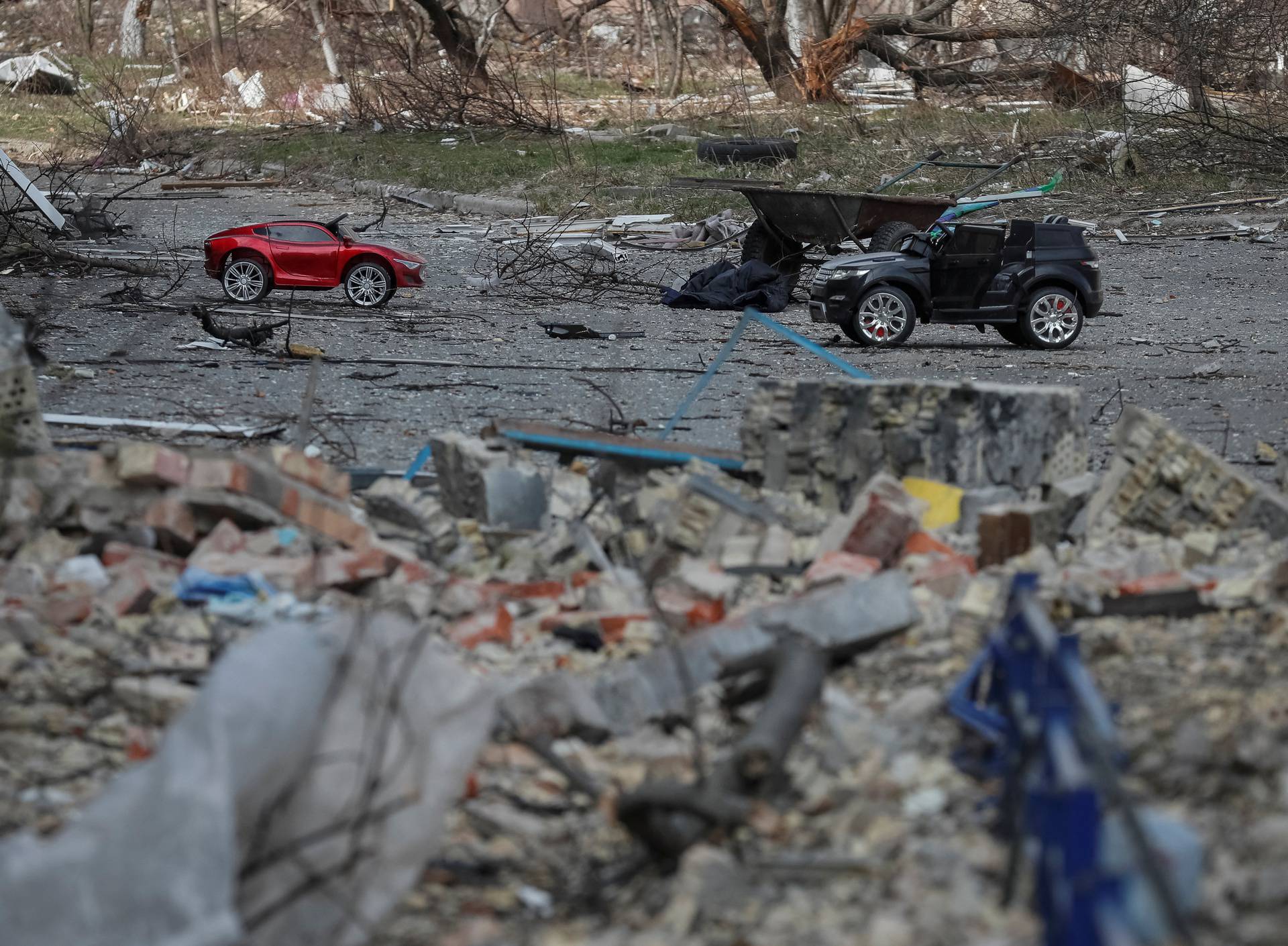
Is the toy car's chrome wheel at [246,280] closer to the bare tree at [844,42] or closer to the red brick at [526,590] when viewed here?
the red brick at [526,590]

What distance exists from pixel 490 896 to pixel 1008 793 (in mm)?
1077

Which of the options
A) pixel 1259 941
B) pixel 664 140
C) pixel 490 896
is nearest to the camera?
pixel 1259 941

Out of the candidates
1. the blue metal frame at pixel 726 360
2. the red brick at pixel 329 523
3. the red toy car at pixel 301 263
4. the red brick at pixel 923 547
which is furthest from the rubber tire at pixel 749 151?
the red brick at pixel 329 523

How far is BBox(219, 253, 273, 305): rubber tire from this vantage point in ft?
42.6

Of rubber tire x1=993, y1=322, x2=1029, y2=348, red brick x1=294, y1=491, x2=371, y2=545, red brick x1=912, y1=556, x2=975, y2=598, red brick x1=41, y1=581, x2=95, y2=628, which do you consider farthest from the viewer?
rubber tire x1=993, y1=322, x2=1029, y2=348

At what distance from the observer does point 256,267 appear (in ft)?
42.9

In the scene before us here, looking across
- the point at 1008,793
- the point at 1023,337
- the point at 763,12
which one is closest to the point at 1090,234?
the point at 1023,337

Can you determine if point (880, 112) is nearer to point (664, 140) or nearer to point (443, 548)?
point (664, 140)

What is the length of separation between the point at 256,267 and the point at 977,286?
6.36 metres

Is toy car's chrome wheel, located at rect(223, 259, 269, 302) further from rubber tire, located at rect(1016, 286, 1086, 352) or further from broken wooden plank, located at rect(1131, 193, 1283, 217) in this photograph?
broken wooden plank, located at rect(1131, 193, 1283, 217)

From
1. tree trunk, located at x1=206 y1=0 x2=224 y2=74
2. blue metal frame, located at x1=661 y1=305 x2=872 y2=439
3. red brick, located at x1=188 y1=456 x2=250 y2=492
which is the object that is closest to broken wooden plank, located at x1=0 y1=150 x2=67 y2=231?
blue metal frame, located at x1=661 y1=305 x2=872 y2=439

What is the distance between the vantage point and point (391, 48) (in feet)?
99.4

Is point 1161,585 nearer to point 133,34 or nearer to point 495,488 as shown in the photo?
point 495,488

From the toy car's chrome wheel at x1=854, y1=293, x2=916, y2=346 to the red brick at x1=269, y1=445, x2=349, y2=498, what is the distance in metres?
7.45
